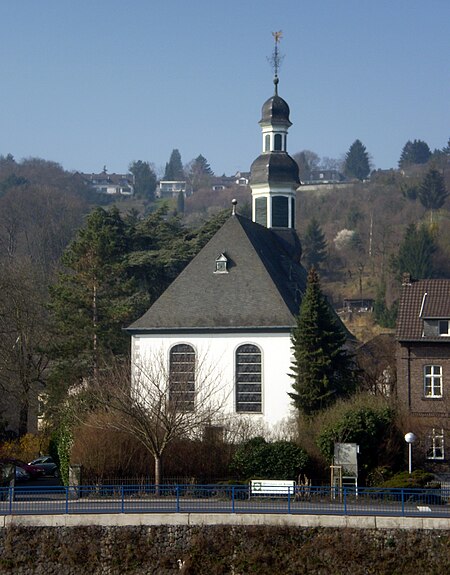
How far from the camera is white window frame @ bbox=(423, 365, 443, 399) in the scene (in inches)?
1596

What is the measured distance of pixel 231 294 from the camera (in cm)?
4409

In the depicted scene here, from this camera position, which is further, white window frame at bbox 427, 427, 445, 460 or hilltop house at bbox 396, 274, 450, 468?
hilltop house at bbox 396, 274, 450, 468

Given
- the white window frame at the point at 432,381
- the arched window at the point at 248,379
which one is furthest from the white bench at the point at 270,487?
the arched window at the point at 248,379

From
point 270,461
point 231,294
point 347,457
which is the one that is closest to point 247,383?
point 231,294

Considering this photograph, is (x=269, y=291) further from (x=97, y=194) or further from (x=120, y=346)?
(x=97, y=194)

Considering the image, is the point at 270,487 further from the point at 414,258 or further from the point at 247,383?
the point at 414,258

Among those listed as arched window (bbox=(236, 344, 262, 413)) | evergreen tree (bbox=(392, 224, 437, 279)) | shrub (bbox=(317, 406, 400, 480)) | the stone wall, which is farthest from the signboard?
evergreen tree (bbox=(392, 224, 437, 279))

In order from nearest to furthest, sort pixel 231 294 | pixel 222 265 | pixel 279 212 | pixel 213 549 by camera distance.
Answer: pixel 213 549 → pixel 231 294 → pixel 222 265 → pixel 279 212

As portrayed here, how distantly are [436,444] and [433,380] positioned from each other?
2421 millimetres

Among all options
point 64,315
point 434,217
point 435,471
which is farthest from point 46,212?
point 435,471

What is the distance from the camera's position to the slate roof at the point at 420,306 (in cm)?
4122

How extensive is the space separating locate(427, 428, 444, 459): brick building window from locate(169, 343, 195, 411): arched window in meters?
7.91

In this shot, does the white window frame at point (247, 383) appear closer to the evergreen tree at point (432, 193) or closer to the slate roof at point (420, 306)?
the slate roof at point (420, 306)

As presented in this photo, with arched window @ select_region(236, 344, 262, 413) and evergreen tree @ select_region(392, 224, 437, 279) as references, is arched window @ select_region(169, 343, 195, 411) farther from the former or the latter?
evergreen tree @ select_region(392, 224, 437, 279)
